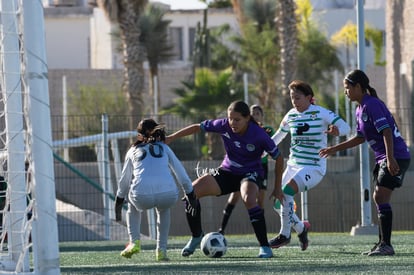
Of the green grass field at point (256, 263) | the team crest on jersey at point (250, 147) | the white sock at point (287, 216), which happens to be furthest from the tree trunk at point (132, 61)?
the team crest on jersey at point (250, 147)

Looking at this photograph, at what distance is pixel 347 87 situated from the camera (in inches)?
435

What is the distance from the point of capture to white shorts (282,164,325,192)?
39.1 feet

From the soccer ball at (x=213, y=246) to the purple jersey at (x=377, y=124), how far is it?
1674 mm

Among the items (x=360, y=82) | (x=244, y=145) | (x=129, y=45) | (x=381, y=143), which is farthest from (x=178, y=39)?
(x=381, y=143)

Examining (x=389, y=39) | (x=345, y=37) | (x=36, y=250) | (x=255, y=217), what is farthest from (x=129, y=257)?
(x=345, y=37)

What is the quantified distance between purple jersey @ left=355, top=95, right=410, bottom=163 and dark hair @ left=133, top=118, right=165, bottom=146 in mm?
1887

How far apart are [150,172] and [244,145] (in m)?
1.14

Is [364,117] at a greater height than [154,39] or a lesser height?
lesser

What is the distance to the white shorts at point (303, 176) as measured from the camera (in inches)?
469

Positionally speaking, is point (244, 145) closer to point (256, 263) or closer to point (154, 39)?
point (256, 263)

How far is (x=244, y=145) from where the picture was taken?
1133 cm

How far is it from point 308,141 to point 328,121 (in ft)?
0.95

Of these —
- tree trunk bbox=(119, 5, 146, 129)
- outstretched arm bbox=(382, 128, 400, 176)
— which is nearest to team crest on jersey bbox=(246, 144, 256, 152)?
outstretched arm bbox=(382, 128, 400, 176)

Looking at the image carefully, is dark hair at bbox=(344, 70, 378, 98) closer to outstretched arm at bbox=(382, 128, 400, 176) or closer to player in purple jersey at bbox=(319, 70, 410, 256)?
player in purple jersey at bbox=(319, 70, 410, 256)
